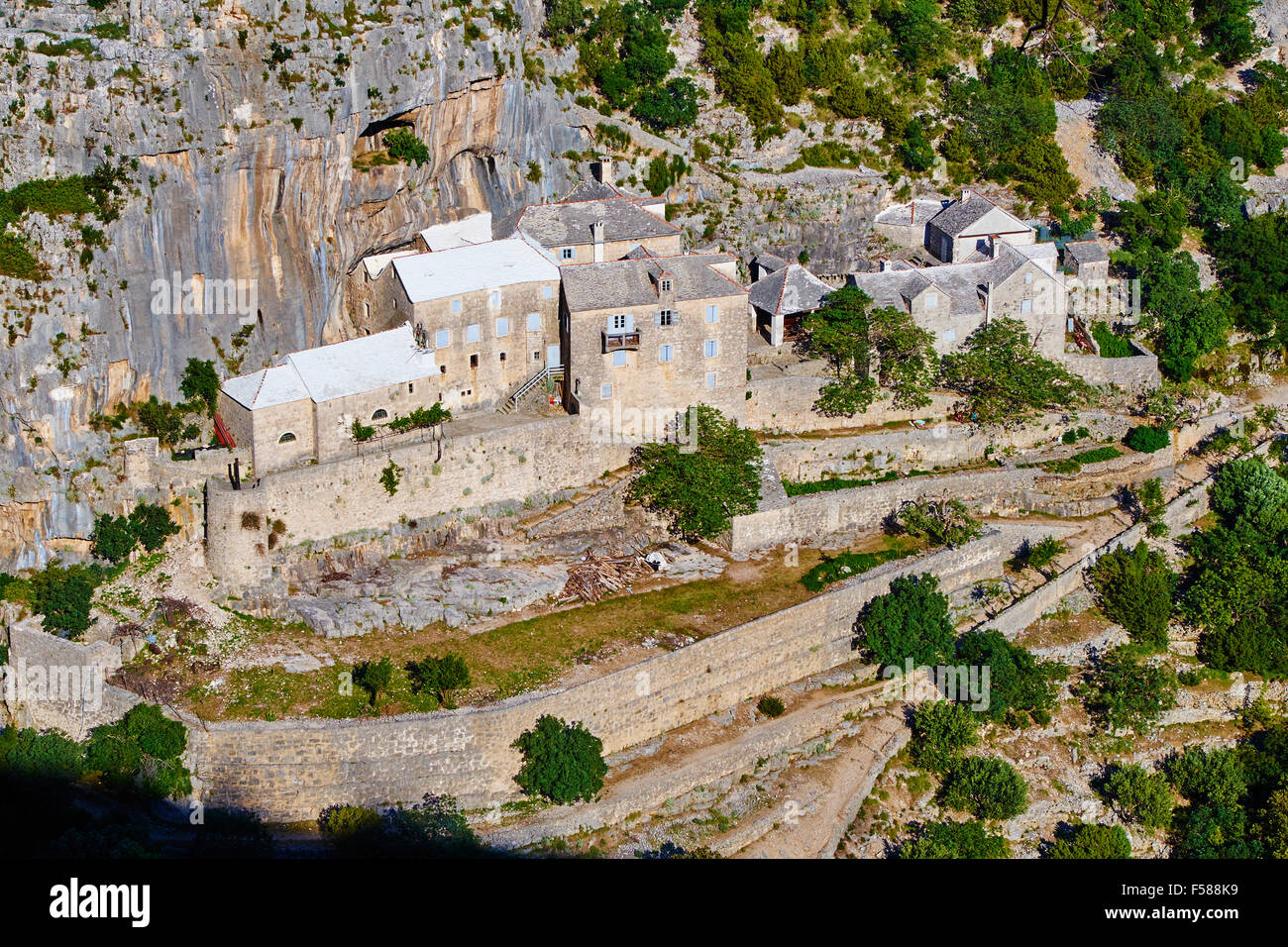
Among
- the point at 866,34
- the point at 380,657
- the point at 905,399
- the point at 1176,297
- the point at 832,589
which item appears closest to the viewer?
the point at 380,657

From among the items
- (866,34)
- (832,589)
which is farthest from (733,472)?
(866,34)

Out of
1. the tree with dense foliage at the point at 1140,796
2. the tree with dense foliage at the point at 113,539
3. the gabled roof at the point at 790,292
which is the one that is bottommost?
the tree with dense foliage at the point at 1140,796

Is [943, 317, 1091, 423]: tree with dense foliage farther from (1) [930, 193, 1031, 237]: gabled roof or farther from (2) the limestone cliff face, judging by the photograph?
(2) the limestone cliff face

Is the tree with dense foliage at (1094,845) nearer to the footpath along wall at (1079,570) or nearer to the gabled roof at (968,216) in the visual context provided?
the footpath along wall at (1079,570)

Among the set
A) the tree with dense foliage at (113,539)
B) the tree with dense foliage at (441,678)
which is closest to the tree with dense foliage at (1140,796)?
the tree with dense foliage at (441,678)

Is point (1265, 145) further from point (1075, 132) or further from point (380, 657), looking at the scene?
point (380, 657)
